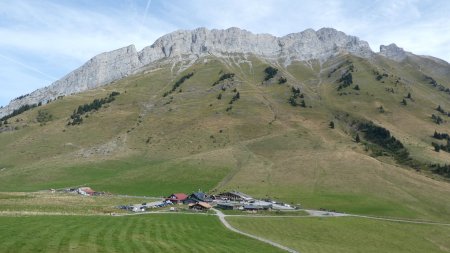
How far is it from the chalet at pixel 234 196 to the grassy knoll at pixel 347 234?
34093 millimetres

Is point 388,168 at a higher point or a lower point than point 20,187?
higher

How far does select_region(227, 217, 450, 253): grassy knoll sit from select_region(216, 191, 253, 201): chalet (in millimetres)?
34093

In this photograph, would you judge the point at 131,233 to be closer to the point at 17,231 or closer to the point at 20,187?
the point at 17,231

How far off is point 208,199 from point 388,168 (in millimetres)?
77243

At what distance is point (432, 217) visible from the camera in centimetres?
12862

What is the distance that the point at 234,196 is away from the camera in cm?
14175

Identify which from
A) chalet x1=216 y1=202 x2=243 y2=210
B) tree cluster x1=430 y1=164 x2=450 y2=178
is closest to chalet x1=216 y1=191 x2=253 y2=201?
chalet x1=216 y1=202 x2=243 y2=210

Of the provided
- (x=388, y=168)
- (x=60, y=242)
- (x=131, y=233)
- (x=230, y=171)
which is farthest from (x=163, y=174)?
(x=60, y=242)

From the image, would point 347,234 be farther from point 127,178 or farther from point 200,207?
point 127,178

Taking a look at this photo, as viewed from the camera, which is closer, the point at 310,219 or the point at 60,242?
the point at 60,242

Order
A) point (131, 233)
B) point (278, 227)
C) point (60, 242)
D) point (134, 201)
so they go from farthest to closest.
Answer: point (134, 201)
point (278, 227)
point (131, 233)
point (60, 242)

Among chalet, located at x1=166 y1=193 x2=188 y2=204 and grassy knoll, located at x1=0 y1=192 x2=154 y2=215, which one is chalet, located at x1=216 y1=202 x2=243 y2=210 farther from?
grassy knoll, located at x1=0 y1=192 x2=154 y2=215

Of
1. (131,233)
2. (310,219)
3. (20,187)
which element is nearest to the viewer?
(131,233)

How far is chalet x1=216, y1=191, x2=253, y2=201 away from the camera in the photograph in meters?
139
